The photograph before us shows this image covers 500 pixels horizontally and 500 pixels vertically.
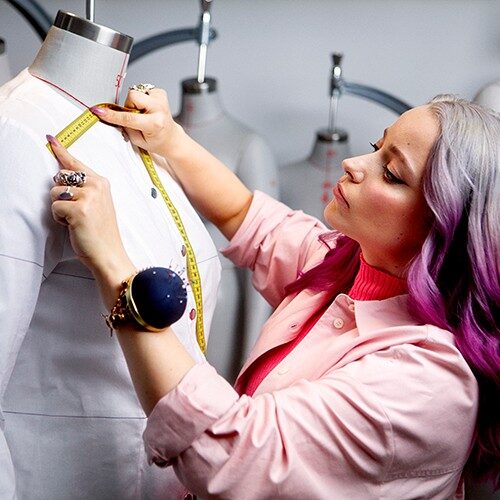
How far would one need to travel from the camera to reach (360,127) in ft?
7.39

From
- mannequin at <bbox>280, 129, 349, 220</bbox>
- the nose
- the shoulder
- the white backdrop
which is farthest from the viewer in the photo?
the white backdrop

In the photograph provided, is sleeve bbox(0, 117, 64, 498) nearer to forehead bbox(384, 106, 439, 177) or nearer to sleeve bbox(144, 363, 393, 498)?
sleeve bbox(144, 363, 393, 498)

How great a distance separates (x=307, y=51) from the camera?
2184 mm

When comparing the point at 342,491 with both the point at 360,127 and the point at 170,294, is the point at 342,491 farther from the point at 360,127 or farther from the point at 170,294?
the point at 360,127

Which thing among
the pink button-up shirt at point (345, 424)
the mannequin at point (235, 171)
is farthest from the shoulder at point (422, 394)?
the mannequin at point (235, 171)

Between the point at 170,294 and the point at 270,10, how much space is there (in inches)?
49.8

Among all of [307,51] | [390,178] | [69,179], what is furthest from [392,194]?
[307,51]

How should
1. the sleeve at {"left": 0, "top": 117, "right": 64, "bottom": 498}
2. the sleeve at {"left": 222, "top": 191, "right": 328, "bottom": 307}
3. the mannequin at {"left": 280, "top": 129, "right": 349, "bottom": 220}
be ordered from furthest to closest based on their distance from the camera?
the mannequin at {"left": 280, "top": 129, "right": 349, "bottom": 220}
the sleeve at {"left": 222, "top": 191, "right": 328, "bottom": 307}
the sleeve at {"left": 0, "top": 117, "right": 64, "bottom": 498}

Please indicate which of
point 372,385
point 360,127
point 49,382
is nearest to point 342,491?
point 372,385

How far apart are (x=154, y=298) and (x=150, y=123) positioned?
317 millimetres

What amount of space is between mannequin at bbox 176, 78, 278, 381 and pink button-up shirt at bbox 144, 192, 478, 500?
601 mm

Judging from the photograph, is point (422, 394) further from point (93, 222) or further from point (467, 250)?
point (93, 222)

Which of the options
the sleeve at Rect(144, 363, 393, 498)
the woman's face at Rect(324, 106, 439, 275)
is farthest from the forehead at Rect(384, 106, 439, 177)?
the sleeve at Rect(144, 363, 393, 498)

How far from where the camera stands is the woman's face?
3.97ft
